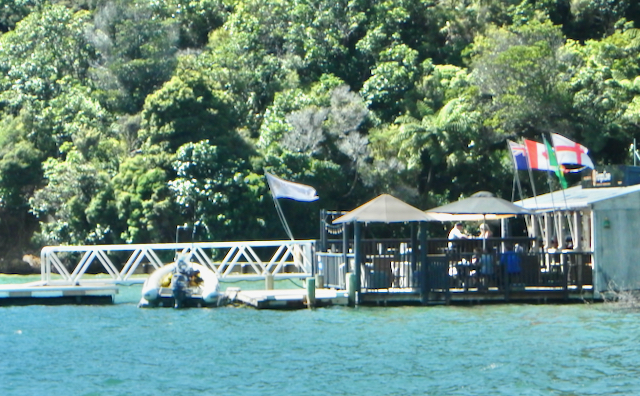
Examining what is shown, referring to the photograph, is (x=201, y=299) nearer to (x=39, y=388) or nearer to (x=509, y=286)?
(x=509, y=286)

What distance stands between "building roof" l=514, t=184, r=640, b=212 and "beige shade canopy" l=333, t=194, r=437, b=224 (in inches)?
152

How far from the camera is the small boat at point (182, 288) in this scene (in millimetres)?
24500

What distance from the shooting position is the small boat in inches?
965

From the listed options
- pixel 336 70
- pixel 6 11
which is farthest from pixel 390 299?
pixel 6 11

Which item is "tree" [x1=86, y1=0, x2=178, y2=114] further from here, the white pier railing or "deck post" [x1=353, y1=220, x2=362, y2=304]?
"deck post" [x1=353, y1=220, x2=362, y2=304]

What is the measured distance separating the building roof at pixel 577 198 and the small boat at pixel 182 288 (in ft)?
30.2

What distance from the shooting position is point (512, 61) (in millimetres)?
39875

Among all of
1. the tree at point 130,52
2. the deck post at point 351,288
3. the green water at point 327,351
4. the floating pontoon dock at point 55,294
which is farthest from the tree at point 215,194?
the deck post at point 351,288

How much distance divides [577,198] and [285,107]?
2115 centimetres

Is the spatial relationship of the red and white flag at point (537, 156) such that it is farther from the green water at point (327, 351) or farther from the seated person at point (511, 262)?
the green water at point (327, 351)

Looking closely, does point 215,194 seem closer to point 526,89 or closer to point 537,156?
point 526,89

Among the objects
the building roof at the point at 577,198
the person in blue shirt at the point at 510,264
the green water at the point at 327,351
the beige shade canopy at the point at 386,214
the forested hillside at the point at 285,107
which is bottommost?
the green water at the point at 327,351

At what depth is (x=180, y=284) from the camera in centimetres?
2452

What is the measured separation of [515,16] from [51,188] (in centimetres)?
2358
